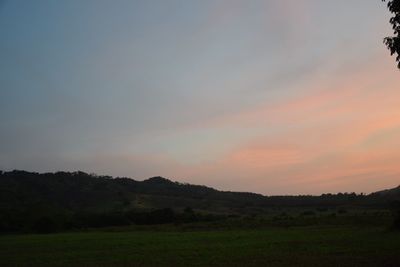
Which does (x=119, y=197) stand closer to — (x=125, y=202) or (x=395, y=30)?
(x=125, y=202)

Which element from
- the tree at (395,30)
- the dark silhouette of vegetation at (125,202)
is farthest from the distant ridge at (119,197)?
the tree at (395,30)

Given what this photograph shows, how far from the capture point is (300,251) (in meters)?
35.5

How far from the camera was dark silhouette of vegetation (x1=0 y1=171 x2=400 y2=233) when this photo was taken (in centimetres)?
11706

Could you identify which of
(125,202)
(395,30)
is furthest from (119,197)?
(395,30)

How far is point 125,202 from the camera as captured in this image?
152750 mm

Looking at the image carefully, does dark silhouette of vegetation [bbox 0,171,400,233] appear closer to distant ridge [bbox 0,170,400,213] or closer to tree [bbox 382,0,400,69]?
distant ridge [bbox 0,170,400,213]

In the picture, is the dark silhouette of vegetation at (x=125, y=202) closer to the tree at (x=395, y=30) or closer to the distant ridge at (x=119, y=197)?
the distant ridge at (x=119, y=197)

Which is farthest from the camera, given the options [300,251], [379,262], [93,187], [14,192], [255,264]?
[93,187]

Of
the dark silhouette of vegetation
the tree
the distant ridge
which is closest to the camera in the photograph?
the tree

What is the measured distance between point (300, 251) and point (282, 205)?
427 feet

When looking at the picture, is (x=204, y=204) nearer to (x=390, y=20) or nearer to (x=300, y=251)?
(x=300, y=251)

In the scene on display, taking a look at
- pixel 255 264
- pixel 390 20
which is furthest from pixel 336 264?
pixel 390 20

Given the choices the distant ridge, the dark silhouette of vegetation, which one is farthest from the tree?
the distant ridge

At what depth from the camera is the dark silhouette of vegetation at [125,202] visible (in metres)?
117
